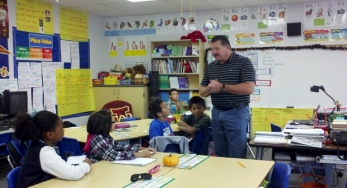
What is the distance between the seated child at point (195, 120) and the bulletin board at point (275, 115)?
284 centimetres

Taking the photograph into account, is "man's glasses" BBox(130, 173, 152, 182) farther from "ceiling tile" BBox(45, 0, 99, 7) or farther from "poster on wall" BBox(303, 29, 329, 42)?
"poster on wall" BBox(303, 29, 329, 42)

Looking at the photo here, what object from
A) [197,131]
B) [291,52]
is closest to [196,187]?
[197,131]

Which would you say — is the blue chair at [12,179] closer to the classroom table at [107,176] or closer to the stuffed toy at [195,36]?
the classroom table at [107,176]

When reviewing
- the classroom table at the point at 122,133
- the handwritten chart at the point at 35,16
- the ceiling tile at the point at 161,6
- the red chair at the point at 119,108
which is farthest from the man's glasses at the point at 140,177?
Result: the red chair at the point at 119,108

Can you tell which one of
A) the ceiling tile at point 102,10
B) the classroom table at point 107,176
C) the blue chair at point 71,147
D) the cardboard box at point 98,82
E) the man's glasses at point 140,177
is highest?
the ceiling tile at point 102,10

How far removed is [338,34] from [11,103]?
5366mm

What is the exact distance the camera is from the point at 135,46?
7.48 metres

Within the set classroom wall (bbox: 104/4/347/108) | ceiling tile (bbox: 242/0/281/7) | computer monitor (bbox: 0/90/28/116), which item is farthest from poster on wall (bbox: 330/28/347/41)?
computer monitor (bbox: 0/90/28/116)

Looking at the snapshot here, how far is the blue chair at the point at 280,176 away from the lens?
82.9 inches

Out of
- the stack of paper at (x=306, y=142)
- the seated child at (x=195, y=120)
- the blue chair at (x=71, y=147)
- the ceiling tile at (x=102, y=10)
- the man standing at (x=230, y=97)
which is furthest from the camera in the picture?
the ceiling tile at (x=102, y=10)

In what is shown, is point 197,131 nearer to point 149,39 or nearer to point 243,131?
point 243,131

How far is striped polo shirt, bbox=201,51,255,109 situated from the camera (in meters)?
3.19

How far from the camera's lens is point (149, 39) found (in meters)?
7.36

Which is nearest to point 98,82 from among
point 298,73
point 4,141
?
point 4,141
